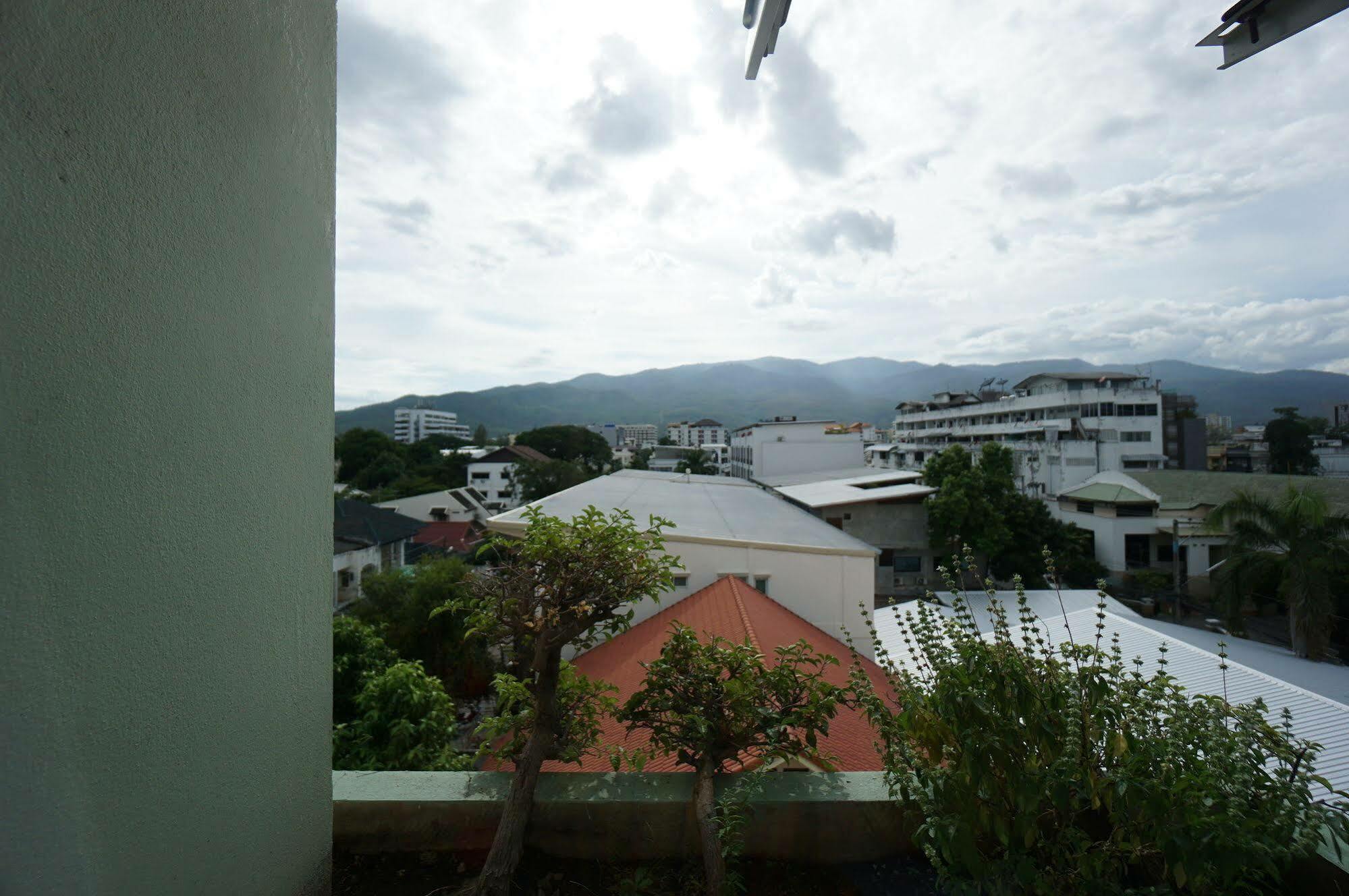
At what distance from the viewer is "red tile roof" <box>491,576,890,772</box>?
369 cm

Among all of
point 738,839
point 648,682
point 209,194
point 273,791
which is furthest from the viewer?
point 648,682

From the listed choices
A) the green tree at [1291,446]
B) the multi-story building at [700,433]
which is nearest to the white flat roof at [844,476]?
the green tree at [1291,446]

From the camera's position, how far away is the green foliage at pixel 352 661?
5.52 meters

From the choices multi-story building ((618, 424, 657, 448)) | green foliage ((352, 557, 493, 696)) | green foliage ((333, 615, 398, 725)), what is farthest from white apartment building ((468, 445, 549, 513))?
multi-story building ((618, 424, 657, 448))

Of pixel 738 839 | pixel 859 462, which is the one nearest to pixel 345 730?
pixel 738 839

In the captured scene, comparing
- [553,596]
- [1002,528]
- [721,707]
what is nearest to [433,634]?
[553,596]

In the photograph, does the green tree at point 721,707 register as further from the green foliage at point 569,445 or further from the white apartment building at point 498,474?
the green foliage at point 569,445

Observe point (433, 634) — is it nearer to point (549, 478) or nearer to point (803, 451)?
point (549, 478)

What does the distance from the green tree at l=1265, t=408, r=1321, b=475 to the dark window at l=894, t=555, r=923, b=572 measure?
2278 cm

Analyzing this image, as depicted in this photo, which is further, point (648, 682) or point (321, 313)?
point (648, 682)

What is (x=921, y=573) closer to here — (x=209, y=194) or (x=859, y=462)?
(x=859, y=462)

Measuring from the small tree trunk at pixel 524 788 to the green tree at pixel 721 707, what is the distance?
20 cm

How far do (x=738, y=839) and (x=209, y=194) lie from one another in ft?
5.65

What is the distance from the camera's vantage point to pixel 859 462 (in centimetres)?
3222
